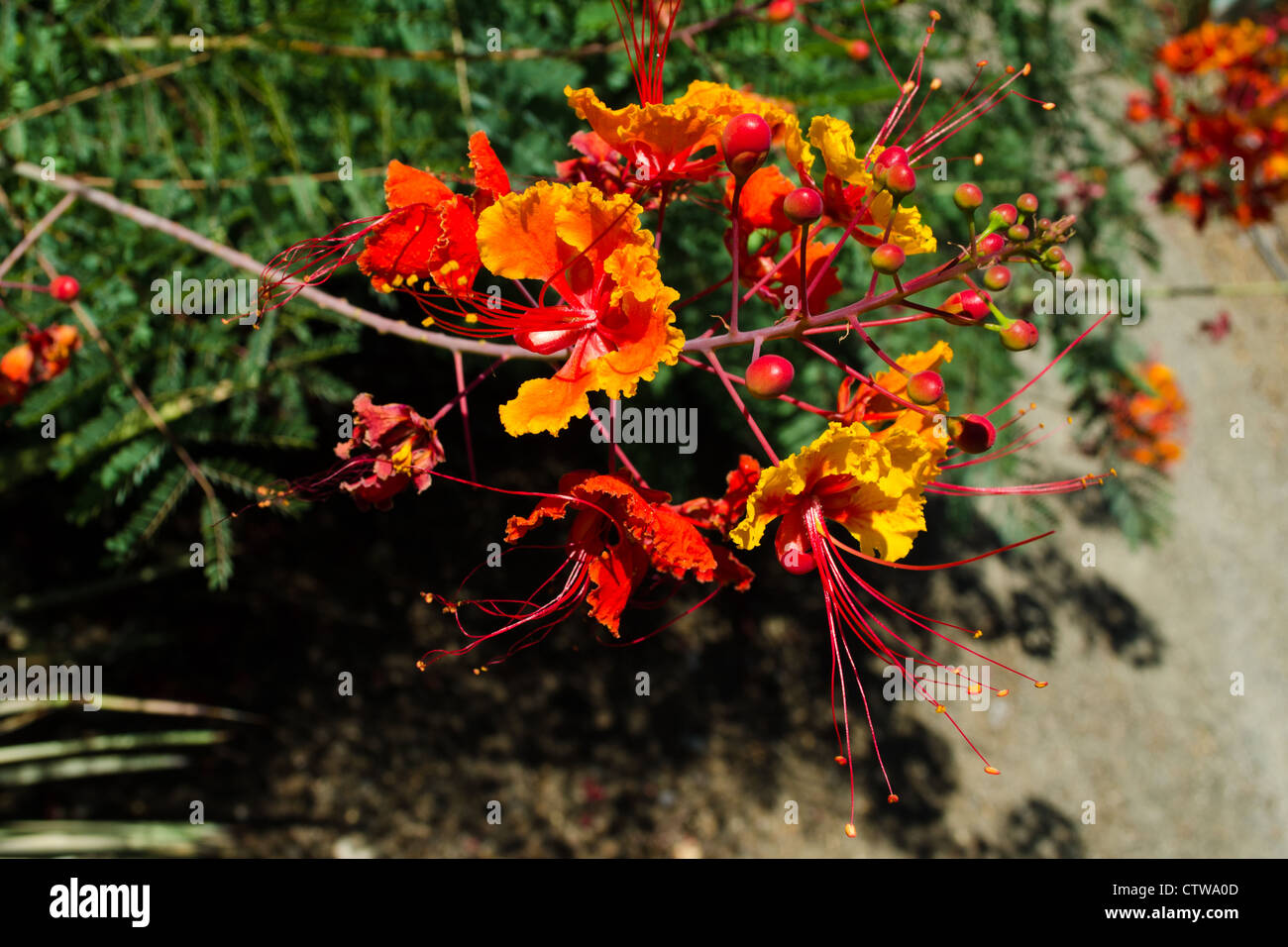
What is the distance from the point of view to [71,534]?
389 centimetres

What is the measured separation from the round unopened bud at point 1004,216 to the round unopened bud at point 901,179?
14cm

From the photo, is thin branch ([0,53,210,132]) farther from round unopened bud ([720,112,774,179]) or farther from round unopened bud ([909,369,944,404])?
round unopened bud ([909,369,944,404])

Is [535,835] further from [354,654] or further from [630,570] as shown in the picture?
[630,570]

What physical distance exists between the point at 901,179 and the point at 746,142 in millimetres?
275

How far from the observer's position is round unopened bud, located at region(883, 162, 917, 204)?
1397 millimetres

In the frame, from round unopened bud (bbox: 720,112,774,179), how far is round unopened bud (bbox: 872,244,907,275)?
27cm

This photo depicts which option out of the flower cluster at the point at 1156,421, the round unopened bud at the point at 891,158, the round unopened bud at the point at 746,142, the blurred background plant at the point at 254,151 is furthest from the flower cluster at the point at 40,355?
the flower cluster at the point at 1156,421

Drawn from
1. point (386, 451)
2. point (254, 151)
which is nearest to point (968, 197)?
point (386, 451)

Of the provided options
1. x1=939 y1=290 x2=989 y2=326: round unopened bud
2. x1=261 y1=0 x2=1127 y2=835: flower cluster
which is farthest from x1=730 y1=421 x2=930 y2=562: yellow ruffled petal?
x1=939 y1=290 x2=989 y2=326: round unopened bud

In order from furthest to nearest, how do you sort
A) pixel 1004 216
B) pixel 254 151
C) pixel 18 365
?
pixel 254 151
pixel 18 365
pixel 1004 216

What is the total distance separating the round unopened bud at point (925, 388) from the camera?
142 cm

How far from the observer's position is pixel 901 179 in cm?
140

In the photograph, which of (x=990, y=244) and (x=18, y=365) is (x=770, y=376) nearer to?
(x=990, y=244)

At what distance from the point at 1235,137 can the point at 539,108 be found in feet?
11.2
